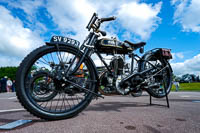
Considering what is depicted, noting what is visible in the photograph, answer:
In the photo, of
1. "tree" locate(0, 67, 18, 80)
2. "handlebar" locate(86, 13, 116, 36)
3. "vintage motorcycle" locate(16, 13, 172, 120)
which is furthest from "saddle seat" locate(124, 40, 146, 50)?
"tree" locate(0, 67, 18, 80)

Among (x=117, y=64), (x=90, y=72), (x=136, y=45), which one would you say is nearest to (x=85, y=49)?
(x=90, y=72)

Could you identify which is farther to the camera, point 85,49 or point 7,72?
point 7,72

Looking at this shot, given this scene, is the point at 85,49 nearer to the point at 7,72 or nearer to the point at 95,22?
the point at 95,22

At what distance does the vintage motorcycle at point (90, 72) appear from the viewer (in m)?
1.76

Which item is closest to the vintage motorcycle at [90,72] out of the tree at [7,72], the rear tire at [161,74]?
the rear tire at [161,74]

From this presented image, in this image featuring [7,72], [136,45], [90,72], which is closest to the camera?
[90,72]

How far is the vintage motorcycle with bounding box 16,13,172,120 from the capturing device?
1762mm

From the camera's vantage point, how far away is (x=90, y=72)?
2.26 metres

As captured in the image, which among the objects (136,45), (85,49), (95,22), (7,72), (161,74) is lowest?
(161,74)

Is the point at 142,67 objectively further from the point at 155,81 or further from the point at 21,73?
the point at 21,73

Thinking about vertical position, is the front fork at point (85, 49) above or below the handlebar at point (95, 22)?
below

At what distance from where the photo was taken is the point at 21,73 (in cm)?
168

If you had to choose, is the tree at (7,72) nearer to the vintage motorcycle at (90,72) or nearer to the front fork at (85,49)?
the vintage motorcycle at (90,72)

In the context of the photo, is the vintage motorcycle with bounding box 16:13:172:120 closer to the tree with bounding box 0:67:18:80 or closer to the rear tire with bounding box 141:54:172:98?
the rear tire with bounding box 141:54:172:98
